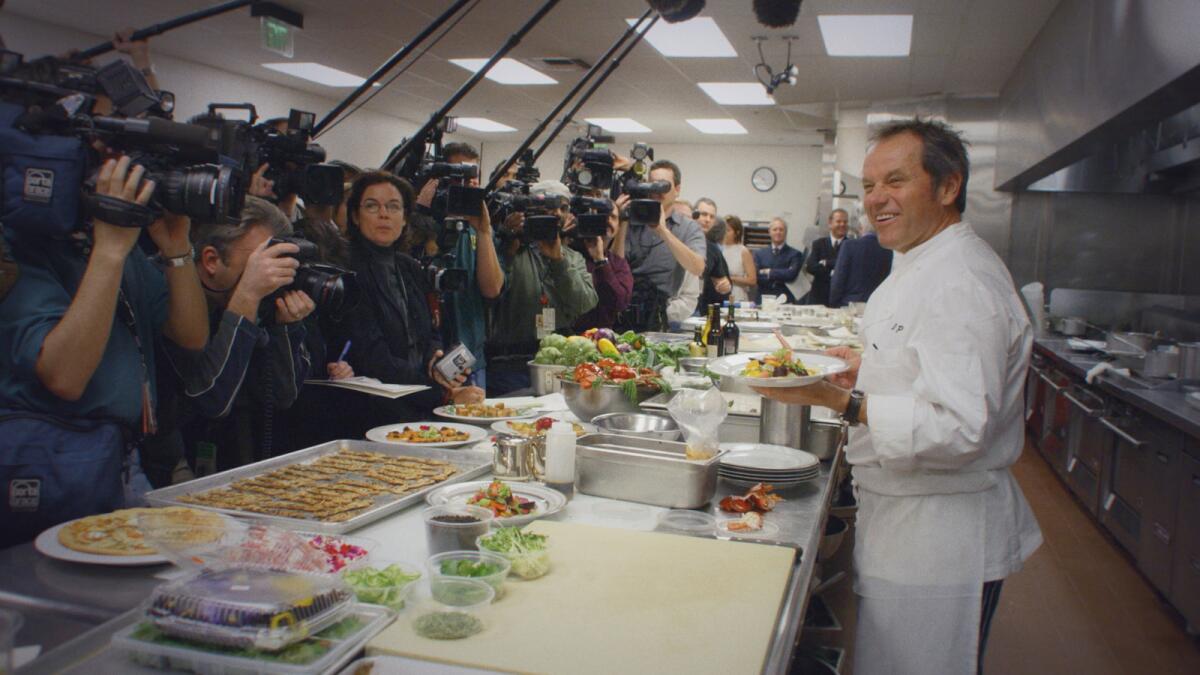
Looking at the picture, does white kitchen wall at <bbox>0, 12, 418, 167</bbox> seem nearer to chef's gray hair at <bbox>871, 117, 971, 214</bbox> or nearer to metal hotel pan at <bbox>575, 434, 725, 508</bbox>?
metal hotel pan at <bbox>575, 434, 725, 508</bbox>

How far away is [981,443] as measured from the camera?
1659 mm

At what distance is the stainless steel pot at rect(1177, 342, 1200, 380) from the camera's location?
13.0 ft

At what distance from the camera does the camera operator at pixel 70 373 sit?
1.50 meters

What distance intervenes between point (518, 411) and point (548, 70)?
279 inches

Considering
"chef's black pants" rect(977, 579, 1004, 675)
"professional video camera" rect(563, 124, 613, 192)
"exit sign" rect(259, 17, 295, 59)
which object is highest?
"exit sign" rect(259, 17, 295, 59)

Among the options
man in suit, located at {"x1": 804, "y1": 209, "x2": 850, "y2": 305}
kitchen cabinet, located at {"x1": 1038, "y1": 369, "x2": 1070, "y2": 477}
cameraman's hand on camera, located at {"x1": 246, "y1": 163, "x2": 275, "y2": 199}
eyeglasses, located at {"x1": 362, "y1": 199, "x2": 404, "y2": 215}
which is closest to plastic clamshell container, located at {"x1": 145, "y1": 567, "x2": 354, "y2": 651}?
cameraman's hand on camera, located at {"x1": 246, "y1": 163, "x2": 275, "y2": 199}

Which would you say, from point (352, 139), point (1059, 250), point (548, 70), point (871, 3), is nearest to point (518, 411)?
point (871, 3)

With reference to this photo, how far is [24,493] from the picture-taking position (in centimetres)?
148

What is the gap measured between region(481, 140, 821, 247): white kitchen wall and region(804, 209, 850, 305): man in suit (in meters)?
4.89

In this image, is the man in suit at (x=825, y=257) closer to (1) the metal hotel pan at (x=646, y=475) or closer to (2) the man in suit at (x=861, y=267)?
(2) the man in suit at (x=861, y=267)

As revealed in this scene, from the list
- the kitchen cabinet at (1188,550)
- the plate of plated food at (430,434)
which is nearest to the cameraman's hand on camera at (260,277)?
the plate of plated food at (430,434)

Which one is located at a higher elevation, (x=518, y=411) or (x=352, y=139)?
(x=352, y=139)

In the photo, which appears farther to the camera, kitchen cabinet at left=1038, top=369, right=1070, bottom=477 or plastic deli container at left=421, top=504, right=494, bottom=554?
kitchen cabinet at left=1038, top=369, right=1070, bottom=477

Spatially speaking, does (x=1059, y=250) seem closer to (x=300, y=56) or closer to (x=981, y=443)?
(x=981, y=443)
